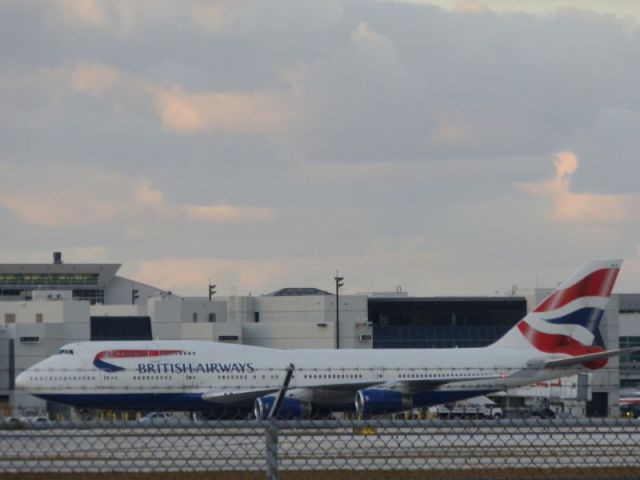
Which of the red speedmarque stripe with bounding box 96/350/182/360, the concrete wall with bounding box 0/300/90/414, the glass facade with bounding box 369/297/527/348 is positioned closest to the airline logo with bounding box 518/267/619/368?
the red speedmarque stripe with bounding box 96/350/182/360

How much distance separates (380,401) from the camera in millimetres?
53344

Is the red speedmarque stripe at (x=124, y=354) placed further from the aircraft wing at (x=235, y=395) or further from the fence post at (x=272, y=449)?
the fence post at (x=272, y=449)

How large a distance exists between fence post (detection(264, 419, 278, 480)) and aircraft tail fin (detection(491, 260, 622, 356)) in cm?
4781

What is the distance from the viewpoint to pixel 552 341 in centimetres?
5891

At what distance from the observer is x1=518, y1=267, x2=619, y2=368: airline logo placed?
59.0 meters

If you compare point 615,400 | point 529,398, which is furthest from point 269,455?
point 615,400

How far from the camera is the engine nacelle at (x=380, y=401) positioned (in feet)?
174

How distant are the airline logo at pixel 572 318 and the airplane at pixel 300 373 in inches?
2.0

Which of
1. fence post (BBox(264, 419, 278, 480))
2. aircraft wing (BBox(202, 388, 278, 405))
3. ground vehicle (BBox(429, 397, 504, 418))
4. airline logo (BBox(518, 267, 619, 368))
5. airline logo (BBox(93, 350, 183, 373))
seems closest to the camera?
fence post (BBox(264, 419, 278, 480))

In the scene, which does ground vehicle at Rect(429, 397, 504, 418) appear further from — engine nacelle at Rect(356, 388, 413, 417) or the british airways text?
the british airways text

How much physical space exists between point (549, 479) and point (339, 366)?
137ft

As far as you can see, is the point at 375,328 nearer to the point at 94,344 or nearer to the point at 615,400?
the point at 615,400

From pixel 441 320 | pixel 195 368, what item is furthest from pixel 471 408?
pixel 441 320

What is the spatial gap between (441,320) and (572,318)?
1842 inches
